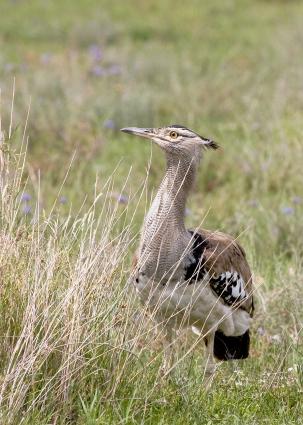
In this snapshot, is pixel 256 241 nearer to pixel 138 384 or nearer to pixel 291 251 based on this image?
pixel 291 251

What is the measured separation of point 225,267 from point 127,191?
224 centimetres

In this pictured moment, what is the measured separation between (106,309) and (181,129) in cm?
82

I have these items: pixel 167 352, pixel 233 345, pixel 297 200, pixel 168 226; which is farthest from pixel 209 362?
pixel 297 200

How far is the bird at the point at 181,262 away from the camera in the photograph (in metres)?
4.06

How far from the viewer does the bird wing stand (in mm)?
4250

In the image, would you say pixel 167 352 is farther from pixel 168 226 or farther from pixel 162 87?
pixel 162 87

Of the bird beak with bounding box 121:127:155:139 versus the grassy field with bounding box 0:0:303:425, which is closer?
the grassy field with bounding box 0:0:303:425

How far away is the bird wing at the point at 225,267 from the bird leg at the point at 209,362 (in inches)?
6.5

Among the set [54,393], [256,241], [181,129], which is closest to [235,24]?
[256,241]

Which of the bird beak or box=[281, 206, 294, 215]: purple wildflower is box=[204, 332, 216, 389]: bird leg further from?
box=[281, 206, 294, 215]: purple wildflower

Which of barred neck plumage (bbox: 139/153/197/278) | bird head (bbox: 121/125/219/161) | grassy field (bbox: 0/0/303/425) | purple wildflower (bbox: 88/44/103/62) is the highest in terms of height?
bird head (bbox: 121/125/219/161)

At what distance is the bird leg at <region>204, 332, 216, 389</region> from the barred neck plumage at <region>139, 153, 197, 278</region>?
39 centimetres

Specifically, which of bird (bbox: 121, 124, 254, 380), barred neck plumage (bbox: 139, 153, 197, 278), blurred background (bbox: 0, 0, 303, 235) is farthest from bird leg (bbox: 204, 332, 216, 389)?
blurred background (bbox: 0, 0, 303, 235)

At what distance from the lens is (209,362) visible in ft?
13.8
